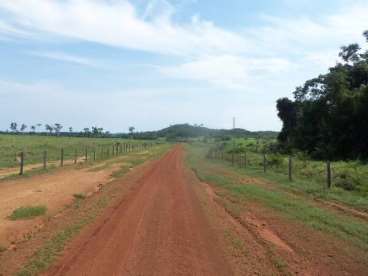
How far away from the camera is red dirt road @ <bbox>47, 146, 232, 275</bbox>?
8.10 meters

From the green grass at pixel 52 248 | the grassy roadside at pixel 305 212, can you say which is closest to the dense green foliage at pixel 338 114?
the grassy roadside at pixel 305 212

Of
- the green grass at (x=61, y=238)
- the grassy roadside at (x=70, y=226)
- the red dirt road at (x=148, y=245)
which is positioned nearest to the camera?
the red dirt road at (x=148, y=245)

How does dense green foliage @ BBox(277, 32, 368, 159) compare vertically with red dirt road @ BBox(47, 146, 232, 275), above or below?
above

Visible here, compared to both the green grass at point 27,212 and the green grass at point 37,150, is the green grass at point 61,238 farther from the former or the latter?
the green grass at point 37,150

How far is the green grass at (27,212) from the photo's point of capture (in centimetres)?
1376

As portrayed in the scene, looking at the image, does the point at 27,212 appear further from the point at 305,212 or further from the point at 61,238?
the point at 305,212

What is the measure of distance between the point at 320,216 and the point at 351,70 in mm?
36768

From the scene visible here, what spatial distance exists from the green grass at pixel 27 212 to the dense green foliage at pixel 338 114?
2948 cm

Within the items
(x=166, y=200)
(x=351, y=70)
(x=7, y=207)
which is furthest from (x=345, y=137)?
(x=7, y=207)

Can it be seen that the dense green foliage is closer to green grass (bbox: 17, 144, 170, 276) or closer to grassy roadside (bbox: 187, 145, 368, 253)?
grassy roadside (bbox: 187, 145, 368, 253)

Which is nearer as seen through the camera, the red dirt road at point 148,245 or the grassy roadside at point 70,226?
the red dirt road at point 148,245

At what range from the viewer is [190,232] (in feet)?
37.2

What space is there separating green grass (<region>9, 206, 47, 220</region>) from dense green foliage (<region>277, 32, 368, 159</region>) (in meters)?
29.5

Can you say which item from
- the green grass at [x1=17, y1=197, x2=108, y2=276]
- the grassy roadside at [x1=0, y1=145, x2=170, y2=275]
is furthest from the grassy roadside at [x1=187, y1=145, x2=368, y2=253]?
the green grass at [x1=17, y1=197, x2=108, y2=276]
